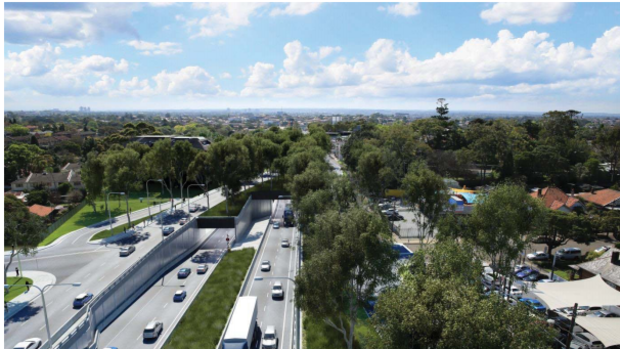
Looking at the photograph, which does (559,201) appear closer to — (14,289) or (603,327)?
(603,327)

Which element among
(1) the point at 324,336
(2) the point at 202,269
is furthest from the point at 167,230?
(1) the point at 324,336

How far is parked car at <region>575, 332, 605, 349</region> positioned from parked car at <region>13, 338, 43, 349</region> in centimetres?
3822

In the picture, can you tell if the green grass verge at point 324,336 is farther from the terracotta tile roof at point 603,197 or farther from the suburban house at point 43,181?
the suburban house at point 43,181

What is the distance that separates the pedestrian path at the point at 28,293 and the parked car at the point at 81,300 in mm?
4515

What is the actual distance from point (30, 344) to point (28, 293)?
11531mm

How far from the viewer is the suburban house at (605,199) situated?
56.7 metres

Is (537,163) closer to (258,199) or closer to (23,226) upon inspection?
(258,199)

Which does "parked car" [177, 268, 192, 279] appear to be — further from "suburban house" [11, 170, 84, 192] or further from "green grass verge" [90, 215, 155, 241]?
"suburban house" [11, 170, 84, 192]

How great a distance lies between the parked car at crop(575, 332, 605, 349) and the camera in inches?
965

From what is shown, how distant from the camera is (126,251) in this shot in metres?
41.7

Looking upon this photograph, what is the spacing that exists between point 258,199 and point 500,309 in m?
51.2

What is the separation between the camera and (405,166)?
74.9 m

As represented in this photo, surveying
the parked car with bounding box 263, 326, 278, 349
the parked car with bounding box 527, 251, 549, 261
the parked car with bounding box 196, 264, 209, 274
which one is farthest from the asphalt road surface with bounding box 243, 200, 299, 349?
the parked car with bounding box 527, 251, 549, 261

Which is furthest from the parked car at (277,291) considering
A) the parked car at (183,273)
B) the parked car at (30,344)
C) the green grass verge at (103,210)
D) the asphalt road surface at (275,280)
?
the green grass verge at (103,210)
